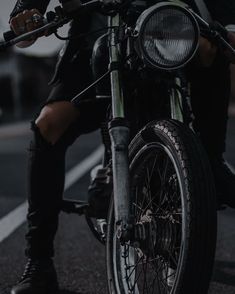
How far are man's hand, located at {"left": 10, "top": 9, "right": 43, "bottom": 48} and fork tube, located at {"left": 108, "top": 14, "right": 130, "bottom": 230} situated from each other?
262 mm


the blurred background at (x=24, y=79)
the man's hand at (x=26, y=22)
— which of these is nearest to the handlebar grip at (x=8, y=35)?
the man's hand at (x=26, y=22)

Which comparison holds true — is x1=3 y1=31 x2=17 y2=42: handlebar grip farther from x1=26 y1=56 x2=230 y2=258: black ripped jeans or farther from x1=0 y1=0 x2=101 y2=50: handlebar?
x1=26 y1=56 x2=230 y2=258: black ripped jeans

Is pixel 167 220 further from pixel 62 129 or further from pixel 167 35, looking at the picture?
pixel 62 129

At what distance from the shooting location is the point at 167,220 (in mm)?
2445

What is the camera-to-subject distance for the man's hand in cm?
244

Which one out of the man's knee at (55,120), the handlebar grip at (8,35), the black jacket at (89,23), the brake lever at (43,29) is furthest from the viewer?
the man's knee at (55,120)

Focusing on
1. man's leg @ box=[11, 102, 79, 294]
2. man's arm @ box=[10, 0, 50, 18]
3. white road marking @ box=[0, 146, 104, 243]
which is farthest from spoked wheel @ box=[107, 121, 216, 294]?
white road marking @ box=[0, 146, 104, 243]

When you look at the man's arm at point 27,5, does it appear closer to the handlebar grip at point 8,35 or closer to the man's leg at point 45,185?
the handlebar grip at point 8,35

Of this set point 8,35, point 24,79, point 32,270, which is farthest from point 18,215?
point 24,79

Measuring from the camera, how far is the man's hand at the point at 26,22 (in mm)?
2441

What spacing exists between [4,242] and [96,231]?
1.09 metres

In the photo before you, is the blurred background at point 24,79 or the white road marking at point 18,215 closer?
the white road marking at point 18,215

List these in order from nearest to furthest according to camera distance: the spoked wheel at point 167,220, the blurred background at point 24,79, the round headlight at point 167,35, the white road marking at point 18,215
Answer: the spoked wheel at point 167,220
the round headlight at point 167,35
the white road marking at point 18,215
the blurred background at point 24,79

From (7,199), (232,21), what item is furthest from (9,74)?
(232,21)
